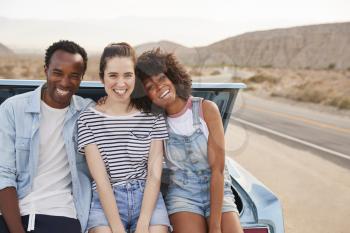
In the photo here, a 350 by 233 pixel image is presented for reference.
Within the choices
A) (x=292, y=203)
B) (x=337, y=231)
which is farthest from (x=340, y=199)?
(x=337, y=231)

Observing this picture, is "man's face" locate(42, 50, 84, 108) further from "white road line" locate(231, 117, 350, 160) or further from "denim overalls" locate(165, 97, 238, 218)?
"white road line" locate(231, 117, 350, 160)

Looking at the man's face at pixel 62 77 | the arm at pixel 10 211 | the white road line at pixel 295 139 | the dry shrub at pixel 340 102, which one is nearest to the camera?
the arm at pixel 10 211

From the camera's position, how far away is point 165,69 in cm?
286

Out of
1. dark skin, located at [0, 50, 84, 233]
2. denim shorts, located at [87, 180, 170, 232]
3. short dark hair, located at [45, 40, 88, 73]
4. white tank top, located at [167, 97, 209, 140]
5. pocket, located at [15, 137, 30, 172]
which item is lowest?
denim shorts, located at [87, 180, 170, 232]

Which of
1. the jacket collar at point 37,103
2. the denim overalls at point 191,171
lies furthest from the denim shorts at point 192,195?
the jacket collar at point 37,103

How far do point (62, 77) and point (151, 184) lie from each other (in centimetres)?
81

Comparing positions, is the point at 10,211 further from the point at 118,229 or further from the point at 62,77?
the point at 62,77

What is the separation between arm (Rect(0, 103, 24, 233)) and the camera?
2535 millimetres

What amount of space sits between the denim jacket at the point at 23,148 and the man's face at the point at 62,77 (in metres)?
0.09

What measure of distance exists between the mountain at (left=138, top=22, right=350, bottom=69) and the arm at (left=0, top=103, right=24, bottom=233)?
238ft

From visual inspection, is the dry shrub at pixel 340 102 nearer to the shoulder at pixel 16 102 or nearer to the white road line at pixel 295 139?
the white road line at pixel 295 139

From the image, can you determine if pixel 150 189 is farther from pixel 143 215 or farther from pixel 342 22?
pixel 342 22

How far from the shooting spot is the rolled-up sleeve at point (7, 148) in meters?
2.62

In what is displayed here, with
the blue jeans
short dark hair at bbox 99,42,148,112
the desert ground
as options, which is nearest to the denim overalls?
short dark hair at bbox 99,42,148,112
